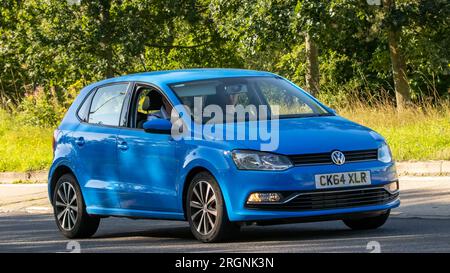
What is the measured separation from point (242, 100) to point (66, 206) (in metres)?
2.41

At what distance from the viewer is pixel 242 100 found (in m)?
11.5

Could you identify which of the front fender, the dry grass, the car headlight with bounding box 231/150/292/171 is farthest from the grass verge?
the car headlight with bounding box 231/150/292/171

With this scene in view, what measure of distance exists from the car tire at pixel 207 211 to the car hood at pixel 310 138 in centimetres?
40

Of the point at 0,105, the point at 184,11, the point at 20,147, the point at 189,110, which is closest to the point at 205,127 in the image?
the point at 189,110

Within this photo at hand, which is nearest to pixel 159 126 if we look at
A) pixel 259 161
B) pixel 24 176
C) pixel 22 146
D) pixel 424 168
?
pixel 259 161

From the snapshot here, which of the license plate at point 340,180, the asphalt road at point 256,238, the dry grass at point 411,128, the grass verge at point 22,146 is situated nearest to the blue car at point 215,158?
the license plate at point 340,180

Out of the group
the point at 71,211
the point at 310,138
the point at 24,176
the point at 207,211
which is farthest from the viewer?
the point at 24,176

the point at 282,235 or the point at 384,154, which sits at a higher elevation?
the point at 384,154

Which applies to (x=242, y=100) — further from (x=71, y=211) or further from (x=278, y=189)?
(x=71, y=211)

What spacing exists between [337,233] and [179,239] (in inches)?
60.6

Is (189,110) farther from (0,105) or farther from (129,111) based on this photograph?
(0,105)

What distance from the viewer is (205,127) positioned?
1094 centimetres

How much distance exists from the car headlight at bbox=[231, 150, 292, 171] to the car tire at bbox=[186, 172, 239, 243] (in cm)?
31

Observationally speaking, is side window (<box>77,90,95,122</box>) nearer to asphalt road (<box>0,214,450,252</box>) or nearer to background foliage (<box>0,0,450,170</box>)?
asphalt road (<box>0,214,450,252</box>)
